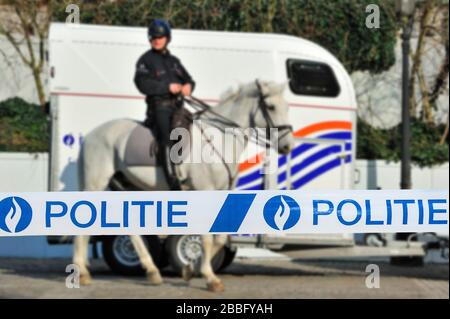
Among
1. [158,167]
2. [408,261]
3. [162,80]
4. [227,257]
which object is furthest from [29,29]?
[408,261]

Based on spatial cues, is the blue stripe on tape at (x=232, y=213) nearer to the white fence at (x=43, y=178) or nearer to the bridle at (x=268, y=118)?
the bridle at (x=268, y=118)

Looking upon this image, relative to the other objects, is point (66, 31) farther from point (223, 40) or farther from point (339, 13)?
point (339, 13)

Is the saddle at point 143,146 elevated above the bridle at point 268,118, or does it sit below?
below

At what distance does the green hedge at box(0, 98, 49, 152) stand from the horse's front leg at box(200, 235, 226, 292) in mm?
2556

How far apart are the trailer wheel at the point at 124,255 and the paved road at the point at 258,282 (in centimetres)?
16

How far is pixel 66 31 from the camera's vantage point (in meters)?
10.9

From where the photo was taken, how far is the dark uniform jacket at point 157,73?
27.2ft

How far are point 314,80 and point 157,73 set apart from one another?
4.56 metres

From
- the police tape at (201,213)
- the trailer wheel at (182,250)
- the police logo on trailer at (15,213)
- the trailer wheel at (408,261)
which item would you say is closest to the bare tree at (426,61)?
the trailer wheel at (408,261)

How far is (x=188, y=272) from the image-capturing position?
11.4 m

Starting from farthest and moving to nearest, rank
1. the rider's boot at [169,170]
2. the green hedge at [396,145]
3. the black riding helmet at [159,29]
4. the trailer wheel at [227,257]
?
the green hedge at [396,145] < the trailer wheel at [227,257] < the rider's boot at [169,170] < the black riding helmet at [159,29]

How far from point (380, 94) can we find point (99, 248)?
188 inches
